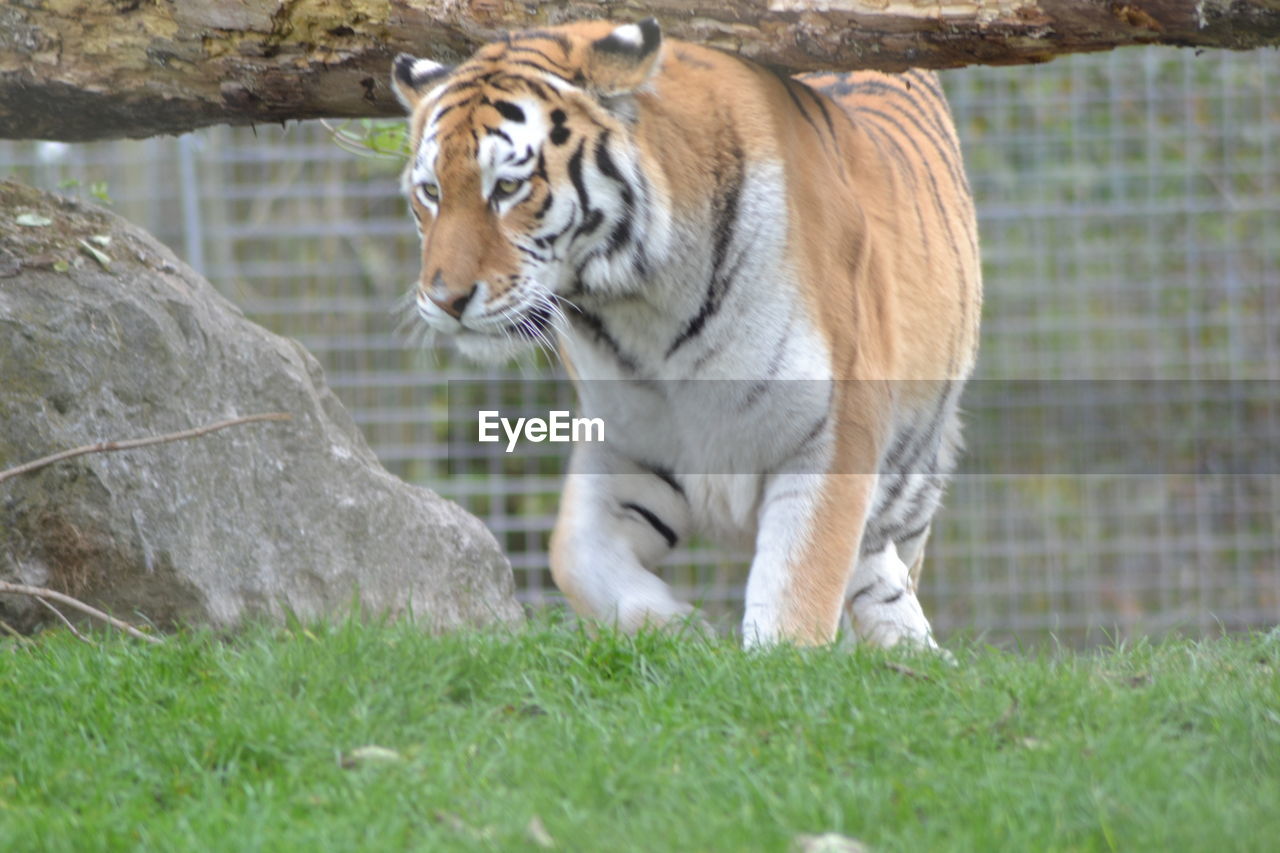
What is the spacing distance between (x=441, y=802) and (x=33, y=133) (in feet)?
6.90

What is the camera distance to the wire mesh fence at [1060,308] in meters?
6.61

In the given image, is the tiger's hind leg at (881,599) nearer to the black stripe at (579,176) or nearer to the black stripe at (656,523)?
the black stripe at (656,523)

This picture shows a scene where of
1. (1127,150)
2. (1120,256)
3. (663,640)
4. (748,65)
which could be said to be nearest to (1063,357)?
(1120,256)

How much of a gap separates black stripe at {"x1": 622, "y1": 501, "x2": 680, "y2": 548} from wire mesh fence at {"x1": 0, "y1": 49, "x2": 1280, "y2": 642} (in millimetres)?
2815

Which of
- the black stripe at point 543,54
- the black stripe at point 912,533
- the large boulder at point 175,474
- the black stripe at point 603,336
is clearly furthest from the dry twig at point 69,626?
the black stripe at point 912,533

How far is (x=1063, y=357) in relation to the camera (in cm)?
669

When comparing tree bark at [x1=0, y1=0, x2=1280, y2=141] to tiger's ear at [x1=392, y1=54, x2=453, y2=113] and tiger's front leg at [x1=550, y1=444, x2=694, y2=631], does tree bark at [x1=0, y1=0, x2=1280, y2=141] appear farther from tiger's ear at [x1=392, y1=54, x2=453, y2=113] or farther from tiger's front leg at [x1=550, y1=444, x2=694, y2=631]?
tiger's front leg at [x1=550, y1=444, x2=694, y2=631]

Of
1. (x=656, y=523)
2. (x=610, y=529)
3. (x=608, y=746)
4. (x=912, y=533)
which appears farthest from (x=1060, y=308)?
(x=608, y=746)

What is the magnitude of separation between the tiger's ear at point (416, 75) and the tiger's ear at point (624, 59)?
31 cm

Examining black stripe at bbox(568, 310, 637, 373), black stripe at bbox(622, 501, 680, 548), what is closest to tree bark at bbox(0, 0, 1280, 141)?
black stripe at bbox(568, 310, 637, 373)

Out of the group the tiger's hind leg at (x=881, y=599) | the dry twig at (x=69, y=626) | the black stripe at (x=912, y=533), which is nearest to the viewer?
the dry twig at (x=69, y=626)

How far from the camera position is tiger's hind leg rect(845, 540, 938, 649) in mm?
4023

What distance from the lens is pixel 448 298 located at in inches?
118

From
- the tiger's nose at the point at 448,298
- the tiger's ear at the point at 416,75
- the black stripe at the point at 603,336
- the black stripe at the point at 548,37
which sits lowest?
the black stripe at the point at 603,336
